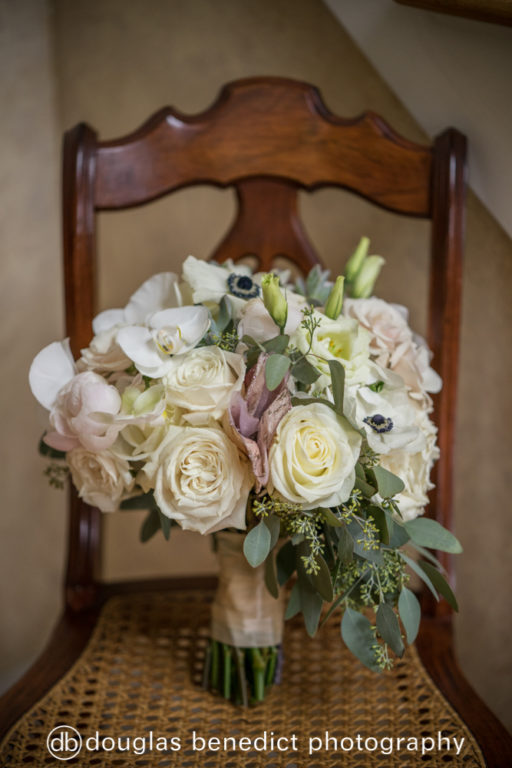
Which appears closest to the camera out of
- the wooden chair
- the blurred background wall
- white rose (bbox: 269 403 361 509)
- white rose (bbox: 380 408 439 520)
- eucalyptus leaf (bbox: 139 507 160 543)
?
white rose (bbox: 269 403 361 509)

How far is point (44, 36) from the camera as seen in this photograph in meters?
1.19

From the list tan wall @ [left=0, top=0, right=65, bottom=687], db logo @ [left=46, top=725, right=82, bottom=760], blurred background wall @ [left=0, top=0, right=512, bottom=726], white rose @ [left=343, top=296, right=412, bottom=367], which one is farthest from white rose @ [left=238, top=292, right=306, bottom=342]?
tan wall @ [left=0, top=0, right=65, bottom=687]

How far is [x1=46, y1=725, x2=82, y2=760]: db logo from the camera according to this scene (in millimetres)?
613

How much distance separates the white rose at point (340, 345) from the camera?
1.88 ft

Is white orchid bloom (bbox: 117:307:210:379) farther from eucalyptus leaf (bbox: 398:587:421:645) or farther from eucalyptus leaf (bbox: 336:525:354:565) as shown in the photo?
eucalyptus leaf (bbox: 398:587:421:645)

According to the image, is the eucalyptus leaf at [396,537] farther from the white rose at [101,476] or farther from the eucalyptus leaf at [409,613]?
the white rose at [101,476]

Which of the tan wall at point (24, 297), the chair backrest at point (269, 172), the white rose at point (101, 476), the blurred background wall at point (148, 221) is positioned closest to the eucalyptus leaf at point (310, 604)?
the white rose at point (101, 476)

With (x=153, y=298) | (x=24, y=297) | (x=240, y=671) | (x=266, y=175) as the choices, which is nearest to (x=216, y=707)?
(x=240, y=671)

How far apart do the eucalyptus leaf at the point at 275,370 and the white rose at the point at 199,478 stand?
0.07 m

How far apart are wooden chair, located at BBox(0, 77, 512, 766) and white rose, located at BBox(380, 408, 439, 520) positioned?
216 mm

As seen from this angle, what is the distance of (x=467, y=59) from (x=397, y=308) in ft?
1.36

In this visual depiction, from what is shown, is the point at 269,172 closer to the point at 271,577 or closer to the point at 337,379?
the point at 337,379

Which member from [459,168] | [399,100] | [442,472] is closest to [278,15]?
[399,100]

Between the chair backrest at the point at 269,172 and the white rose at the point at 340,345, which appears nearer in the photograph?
the white rose at the point at 340,345
